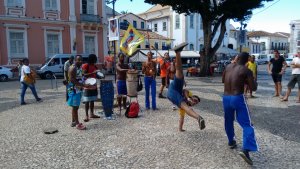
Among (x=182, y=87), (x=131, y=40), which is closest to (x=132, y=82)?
(x=131, y=40)

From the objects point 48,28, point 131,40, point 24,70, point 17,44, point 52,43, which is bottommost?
point 24,70

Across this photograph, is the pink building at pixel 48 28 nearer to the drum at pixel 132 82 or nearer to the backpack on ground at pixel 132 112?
the drum at pixel 132 82

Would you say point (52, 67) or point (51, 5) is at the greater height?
point (51, 5)

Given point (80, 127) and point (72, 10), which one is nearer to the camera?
point (80, 127)

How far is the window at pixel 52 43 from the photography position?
84.6 ft

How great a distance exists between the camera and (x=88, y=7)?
28188 millimetres

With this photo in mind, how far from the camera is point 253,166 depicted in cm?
427

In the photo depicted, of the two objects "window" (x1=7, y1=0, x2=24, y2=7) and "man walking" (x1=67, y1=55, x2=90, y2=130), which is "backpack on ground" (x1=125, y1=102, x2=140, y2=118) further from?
"window" (x1=7, y1=0, x2=24, y2=7)

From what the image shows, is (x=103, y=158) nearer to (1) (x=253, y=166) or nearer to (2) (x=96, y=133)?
(2) (x=96, y=133)

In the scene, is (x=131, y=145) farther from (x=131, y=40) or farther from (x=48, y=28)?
(x=48, y=28)

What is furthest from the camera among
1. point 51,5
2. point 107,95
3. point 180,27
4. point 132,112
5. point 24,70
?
point 180,27

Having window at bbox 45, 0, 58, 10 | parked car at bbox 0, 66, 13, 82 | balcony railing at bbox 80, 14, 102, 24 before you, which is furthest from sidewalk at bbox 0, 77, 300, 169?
balcony railing at bbox 80, 14, 102, 24

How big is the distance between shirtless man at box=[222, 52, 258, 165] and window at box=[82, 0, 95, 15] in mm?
25490

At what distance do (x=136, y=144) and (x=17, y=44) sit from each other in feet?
73.0
